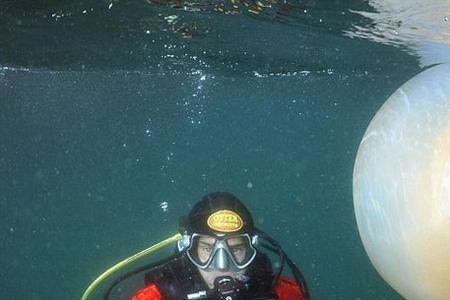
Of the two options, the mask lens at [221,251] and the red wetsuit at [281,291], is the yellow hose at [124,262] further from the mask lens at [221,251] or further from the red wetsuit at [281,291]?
the red wetsuit at [281,291]

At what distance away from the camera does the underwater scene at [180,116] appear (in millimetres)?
9398

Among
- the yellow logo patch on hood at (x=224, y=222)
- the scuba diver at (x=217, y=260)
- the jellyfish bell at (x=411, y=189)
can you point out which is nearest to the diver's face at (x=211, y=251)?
the scuba diver at (x=217, y=260)

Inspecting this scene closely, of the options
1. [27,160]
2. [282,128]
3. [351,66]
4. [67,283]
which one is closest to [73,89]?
[351,66]

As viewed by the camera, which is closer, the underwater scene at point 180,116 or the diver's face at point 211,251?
the diver's face at point 211,251

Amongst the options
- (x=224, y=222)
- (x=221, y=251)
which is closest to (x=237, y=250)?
(x=221, y=251)

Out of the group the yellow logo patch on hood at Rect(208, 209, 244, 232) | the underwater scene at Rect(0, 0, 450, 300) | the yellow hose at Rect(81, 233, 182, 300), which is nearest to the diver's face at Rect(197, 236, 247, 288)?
the yellow logo patch on hood at Rect(208, 209, 244, 232)

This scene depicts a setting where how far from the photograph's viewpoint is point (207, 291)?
17.0 ft

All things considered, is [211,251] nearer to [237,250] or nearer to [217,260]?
[217,260]

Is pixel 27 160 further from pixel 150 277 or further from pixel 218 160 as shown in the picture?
pixel 150 277

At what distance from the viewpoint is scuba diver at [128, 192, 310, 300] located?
5.34 meters

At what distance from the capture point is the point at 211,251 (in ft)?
17.8

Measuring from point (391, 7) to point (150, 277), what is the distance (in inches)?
192

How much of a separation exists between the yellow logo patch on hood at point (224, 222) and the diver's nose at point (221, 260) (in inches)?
9.1

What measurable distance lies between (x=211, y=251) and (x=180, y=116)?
38988 millimetres
